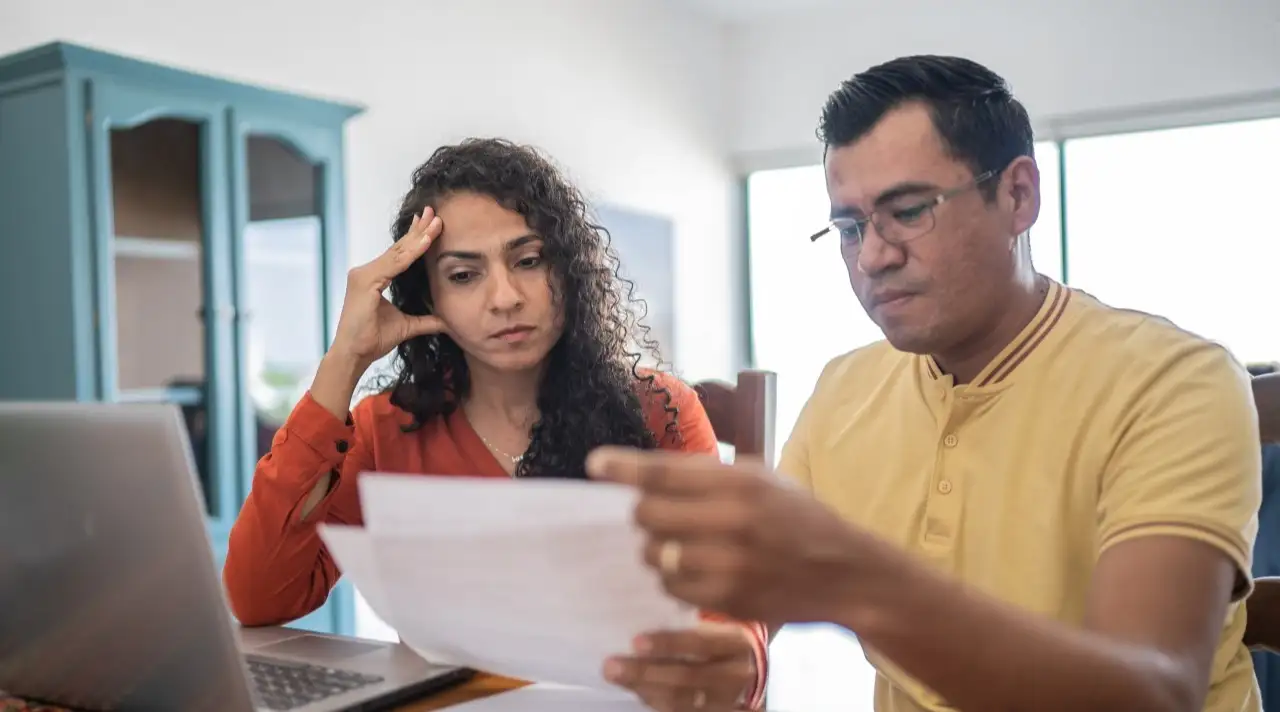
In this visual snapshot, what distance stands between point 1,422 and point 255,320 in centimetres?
161

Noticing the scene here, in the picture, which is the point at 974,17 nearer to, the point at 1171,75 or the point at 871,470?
the point at 1171,75

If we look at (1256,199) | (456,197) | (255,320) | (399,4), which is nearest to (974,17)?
(1256,199)

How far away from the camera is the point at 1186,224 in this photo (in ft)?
13.4

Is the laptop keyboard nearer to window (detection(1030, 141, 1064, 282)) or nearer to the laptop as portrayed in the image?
the laptop

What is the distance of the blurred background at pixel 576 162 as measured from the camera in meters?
2.12

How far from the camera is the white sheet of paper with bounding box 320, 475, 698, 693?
55 centimetres

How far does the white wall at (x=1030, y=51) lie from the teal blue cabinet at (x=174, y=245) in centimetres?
271

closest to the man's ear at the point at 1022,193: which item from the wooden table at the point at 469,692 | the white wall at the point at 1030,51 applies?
the wooden table at the point at 469,692

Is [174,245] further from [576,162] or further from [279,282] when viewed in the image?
[576,162]

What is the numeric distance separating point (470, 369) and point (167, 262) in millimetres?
1040

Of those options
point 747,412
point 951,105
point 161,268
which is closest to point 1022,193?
point 951,105

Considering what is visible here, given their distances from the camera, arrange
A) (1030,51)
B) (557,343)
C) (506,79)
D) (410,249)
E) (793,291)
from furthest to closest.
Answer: (793,291)
(1030,51)
(506,79)
(557,343)
(410,249)

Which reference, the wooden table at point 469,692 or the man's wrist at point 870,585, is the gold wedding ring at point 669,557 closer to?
the man's wrist at point 870,585

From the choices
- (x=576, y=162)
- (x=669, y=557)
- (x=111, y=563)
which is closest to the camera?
(x=669, y=557)
